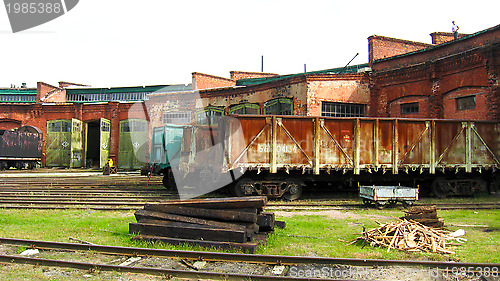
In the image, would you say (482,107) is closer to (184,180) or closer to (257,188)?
(257,188)

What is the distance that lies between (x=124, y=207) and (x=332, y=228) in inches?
244

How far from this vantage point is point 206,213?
21.2ft

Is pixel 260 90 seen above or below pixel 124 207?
above

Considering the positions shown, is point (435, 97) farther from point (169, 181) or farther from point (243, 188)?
point (169, 181)

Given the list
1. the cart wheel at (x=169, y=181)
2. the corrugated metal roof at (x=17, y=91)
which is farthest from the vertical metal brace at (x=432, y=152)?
the corrugated metal roof at (x=17, y=91)

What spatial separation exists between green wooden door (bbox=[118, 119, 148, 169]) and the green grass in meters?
22.4

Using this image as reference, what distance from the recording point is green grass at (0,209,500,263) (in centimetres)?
593

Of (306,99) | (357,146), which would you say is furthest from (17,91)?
(357,146)

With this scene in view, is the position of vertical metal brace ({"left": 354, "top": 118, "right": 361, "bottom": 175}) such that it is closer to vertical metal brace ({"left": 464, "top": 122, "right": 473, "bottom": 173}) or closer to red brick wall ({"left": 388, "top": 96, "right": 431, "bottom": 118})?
vertical metal brace ({"left": 464, "top": 122, "right": 473, "bottom": 173})

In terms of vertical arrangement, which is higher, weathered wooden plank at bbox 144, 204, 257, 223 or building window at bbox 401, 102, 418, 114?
building window at bbox 401, 102, 418, 114

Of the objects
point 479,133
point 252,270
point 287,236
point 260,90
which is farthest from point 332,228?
point 260,90

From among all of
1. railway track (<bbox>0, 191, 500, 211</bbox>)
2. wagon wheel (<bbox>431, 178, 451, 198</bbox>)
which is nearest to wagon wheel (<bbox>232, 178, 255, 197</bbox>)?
railway track (<bbox>0, 191, 500, 211</bbox>)

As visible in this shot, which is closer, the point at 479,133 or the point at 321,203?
the point at 321,203

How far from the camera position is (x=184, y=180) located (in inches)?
557
